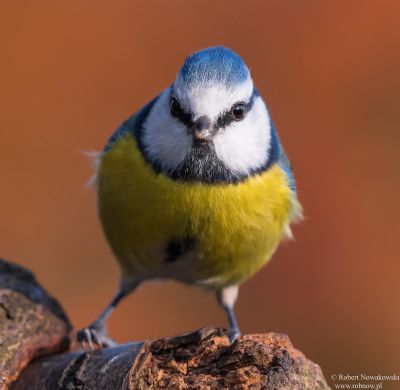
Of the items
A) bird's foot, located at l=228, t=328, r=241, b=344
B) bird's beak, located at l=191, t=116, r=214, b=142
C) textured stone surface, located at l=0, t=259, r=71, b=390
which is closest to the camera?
bird's foot, located at l=228, t=328, r=241, b=344

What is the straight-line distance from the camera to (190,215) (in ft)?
7.38

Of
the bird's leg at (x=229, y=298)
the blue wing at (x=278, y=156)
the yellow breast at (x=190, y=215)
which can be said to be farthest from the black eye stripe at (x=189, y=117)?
the bird's leg at (x=229, y=298)

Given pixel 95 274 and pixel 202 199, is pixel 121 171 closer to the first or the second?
pixel 202 199

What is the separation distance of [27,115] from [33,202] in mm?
568

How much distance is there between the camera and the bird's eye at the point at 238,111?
215cm

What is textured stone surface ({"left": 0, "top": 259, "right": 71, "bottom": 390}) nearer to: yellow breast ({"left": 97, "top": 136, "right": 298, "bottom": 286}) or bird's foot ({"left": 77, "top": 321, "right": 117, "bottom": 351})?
yellow breast ({"left": 97, "top": 136, "right": 298, "bottom": 286})

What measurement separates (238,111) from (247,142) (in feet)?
0.36

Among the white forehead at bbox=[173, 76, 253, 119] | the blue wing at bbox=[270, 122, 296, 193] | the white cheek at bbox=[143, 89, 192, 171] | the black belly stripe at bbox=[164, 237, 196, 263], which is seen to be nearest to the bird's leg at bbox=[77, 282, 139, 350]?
the black belly stripe at bbox=[164, 237, 196, 263]

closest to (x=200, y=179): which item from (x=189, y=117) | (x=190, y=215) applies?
(x=190, y=215)

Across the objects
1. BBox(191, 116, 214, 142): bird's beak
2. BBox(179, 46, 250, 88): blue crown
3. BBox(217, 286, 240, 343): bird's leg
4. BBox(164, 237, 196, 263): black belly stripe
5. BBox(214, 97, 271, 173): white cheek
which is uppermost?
BBox(179, 46, 250, 88): blue crown

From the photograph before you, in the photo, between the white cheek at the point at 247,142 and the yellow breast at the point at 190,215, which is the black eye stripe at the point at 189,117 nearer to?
the white cheek at the point at 247,142

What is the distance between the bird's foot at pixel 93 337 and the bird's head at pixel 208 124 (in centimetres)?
73

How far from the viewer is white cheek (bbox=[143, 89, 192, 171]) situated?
216 cm

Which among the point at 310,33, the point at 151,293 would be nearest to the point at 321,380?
the point at 151,293
